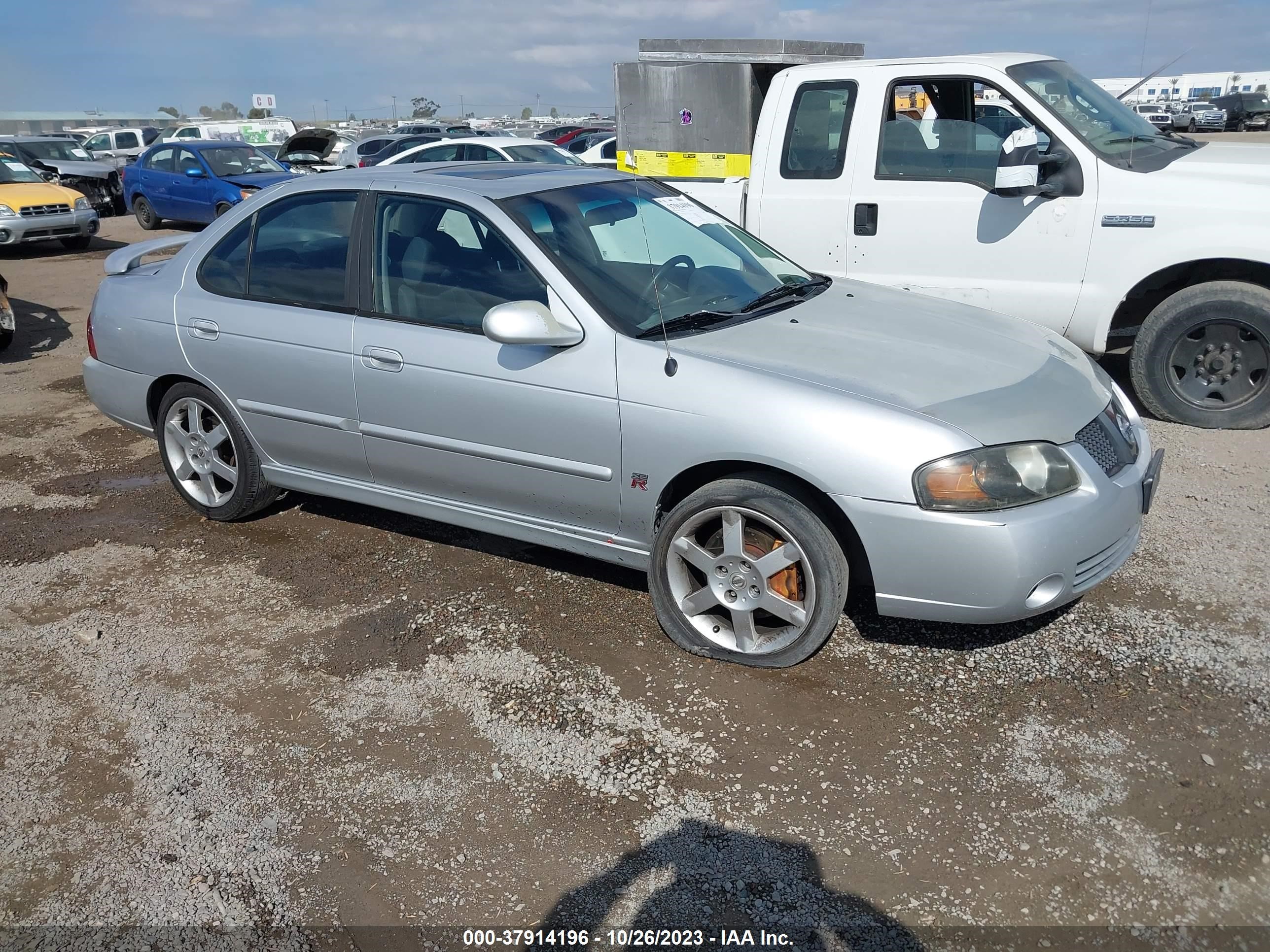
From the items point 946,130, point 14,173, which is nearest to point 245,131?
point 14,173

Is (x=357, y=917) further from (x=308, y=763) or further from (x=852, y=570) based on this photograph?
(x=852, y=570)

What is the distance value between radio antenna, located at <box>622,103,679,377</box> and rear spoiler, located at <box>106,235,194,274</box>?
2.26 meters

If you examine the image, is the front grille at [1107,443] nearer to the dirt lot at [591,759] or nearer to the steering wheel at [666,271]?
the dirt lot at [591,759]

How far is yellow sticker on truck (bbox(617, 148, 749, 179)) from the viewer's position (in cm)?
746

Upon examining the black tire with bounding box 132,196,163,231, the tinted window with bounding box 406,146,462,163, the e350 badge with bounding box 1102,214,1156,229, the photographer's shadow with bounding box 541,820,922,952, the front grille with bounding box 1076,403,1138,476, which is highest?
the e350 badge with bounding box 1102,214,1156,229

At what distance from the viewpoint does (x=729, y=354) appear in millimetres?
3574

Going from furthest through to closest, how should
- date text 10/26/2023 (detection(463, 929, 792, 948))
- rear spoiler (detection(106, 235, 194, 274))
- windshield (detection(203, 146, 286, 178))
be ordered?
windshield (detection(203, 146, 286, 178)) < rear spoiler (detection(106, 235, 194, 274)) < date text 10/26/2023 (detection(463, 929, 792, 948))

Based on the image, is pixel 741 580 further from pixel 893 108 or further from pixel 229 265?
pixel 893 108

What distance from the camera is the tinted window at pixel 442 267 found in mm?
3943

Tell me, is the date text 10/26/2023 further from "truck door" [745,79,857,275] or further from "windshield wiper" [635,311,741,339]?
"truck door" [745,79,857,275]

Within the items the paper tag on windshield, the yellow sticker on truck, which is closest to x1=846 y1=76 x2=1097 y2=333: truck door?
the yellow sticker on truck

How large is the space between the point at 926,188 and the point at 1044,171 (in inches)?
25.4

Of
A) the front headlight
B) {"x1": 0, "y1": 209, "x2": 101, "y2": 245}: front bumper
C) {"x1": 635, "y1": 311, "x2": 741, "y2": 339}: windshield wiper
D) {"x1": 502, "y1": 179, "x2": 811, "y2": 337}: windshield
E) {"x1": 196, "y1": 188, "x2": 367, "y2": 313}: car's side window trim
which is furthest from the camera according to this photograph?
{"x1": 0, "y1": 209, "x2": 101, "y2": 245}: front bumper

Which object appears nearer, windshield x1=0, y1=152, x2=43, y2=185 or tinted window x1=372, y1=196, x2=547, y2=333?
tinted window x1=372, y1=196, x2=547, y2=333
